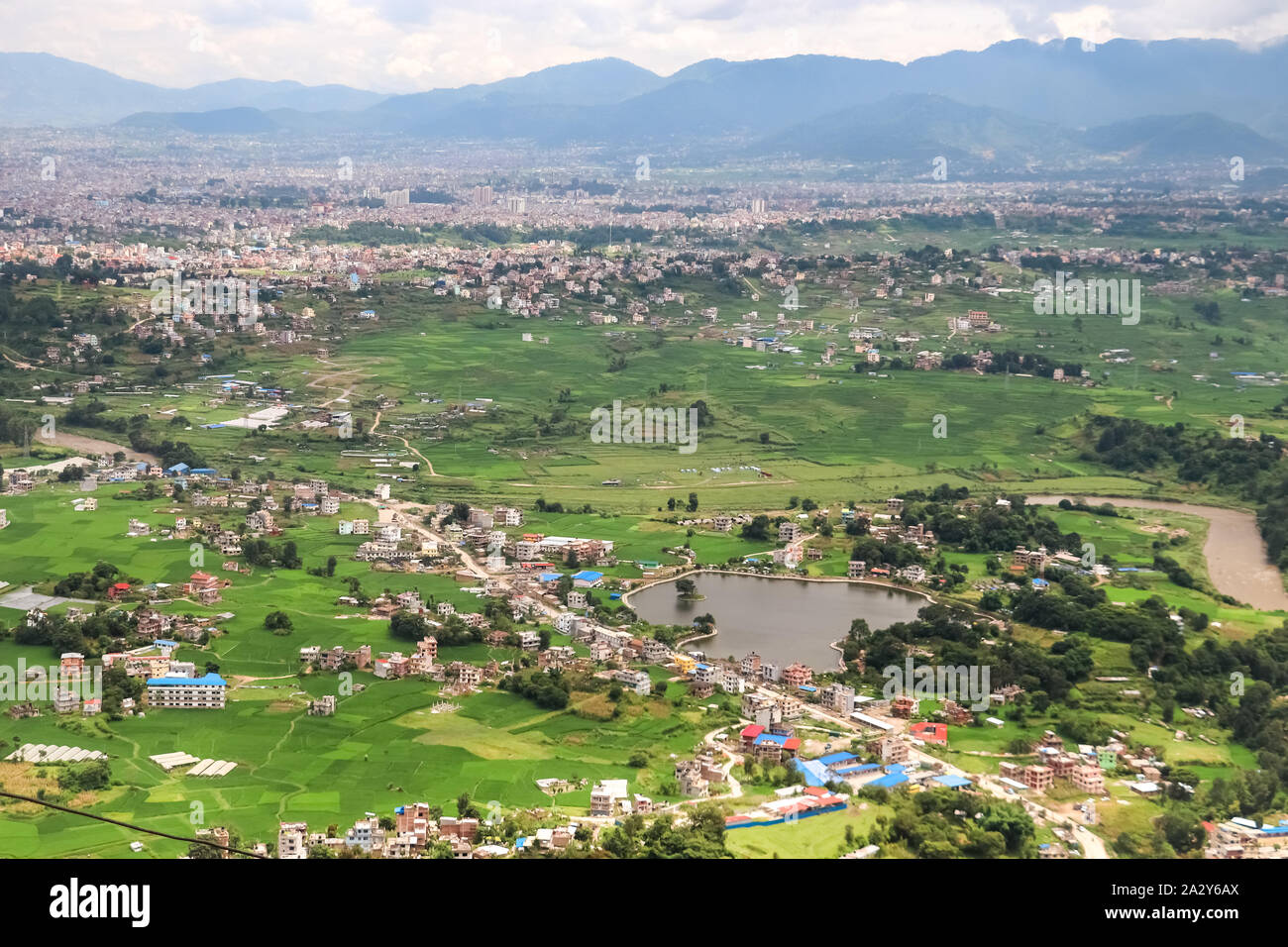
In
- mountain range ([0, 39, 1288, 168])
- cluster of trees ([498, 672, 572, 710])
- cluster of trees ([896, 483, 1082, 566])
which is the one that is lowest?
cluster of trees ([498, 672, 572, 710])

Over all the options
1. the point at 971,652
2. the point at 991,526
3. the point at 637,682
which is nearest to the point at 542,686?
the point at 637,682

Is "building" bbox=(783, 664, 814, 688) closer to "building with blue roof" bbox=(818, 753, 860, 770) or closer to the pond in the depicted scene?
the pond

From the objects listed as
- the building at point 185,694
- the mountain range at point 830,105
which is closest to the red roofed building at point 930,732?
the building at point 185,694

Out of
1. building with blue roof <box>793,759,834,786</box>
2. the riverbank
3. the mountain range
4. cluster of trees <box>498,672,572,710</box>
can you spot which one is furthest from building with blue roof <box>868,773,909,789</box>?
the mountain range

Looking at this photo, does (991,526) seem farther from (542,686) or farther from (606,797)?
(606,797)

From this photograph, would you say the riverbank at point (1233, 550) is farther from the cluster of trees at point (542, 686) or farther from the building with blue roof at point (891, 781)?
the cluster of trees at point (542, 686)

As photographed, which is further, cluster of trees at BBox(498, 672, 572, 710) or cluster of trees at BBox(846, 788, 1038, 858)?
cluster of trees at BBox(498, 672, 572, 710)
